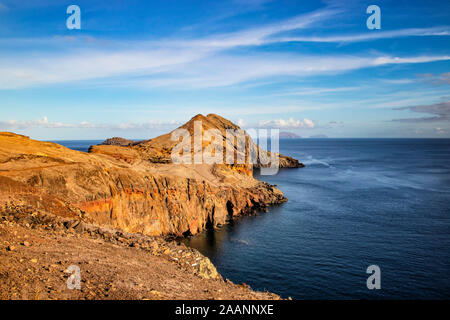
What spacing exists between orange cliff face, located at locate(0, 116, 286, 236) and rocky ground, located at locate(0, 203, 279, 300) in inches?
187

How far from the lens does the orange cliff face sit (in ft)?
89.3

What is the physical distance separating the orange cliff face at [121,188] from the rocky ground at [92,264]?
4.75 m

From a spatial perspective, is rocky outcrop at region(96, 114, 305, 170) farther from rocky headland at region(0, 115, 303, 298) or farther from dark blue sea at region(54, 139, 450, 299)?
dark blue sea at region(54, 139, 450, 299)

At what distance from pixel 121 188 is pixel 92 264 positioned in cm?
2391

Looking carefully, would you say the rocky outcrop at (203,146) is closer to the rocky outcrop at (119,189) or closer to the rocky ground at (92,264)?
the rocky outcrop at (119,189)

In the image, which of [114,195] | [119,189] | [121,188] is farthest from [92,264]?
[121,188]

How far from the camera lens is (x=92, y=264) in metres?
15.6

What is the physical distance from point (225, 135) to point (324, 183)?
40.3 m

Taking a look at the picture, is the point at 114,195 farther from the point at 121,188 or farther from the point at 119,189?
the point at 121,188

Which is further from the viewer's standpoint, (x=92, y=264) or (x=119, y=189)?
(x=119, y=189)
